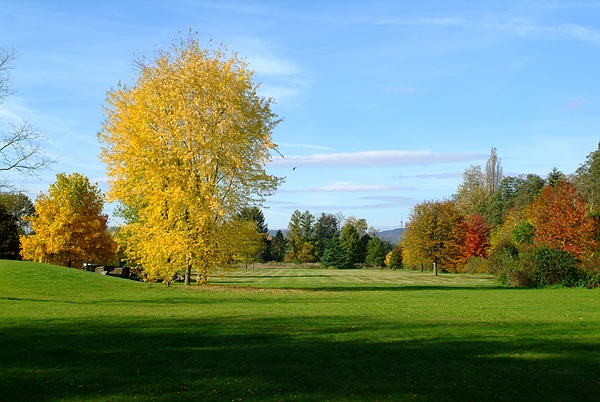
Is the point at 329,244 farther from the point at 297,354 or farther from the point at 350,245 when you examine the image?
the point at 297,354

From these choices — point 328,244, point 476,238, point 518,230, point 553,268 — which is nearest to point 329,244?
point 328,244

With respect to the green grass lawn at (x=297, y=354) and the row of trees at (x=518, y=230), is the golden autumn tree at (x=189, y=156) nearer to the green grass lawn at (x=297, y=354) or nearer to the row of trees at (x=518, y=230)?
the green grass lawn at (x=297, y=354)

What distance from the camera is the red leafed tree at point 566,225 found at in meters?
41.1

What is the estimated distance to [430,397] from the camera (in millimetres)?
8375

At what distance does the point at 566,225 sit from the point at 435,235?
66.1ft

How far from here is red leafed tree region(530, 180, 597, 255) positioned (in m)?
41.1

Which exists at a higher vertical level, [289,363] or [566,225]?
[566,225]

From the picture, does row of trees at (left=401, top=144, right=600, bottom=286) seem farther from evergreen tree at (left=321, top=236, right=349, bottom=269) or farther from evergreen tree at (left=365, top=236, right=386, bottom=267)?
evergreen tree at (left=321, top=236, right=349, bottom=269)

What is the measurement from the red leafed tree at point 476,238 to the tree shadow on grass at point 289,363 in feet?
199

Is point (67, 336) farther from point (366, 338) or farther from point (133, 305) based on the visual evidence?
point (133, 305)

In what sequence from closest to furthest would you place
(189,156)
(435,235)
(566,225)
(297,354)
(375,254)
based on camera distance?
(297,354) < (189,156) < (566,225) < (435,235) < (375,254)

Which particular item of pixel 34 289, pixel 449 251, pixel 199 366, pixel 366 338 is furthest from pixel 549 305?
pixel 449 251

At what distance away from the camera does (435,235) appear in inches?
2406

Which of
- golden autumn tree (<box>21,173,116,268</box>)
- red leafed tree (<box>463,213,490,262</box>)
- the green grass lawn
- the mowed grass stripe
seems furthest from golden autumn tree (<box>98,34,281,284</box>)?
red leafed tree (<box>463,213,490,262</box>)
